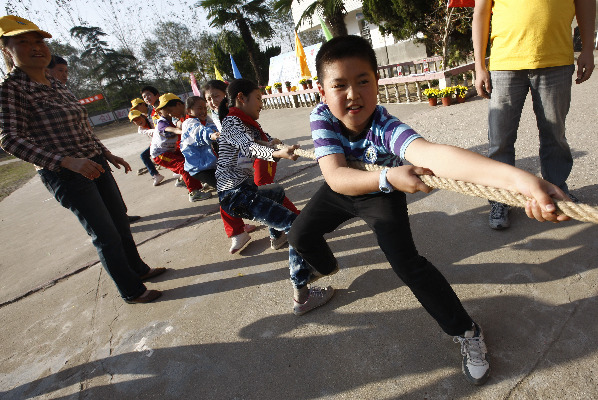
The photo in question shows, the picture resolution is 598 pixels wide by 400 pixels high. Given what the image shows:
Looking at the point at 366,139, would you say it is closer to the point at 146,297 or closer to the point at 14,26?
the point at 146,297

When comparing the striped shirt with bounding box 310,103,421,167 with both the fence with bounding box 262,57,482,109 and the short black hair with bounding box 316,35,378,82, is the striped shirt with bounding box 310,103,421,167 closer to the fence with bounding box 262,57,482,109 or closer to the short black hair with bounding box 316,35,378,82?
the short black hair with bounding box 316,35,378,82

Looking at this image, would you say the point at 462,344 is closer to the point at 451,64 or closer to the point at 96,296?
the point at 96,296

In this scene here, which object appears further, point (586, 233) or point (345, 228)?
point (345, 228)

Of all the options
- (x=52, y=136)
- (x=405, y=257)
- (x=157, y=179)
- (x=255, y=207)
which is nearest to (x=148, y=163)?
(x=157, y=179)

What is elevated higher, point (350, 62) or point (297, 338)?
point (350, 62)

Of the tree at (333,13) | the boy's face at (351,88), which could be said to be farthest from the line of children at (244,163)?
the tree at (333,13)

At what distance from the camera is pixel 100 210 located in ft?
7.91

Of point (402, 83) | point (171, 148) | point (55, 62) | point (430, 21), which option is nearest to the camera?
point (55, 62)

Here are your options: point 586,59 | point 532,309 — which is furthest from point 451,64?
point 532,309

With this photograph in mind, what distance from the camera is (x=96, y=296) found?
9.49 ft

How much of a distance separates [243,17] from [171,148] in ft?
54.9

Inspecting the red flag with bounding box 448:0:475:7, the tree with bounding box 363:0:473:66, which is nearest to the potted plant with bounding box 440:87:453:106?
the tree with bounding box 363:0:473:66

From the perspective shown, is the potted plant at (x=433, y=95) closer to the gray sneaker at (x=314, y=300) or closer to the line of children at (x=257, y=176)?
the line of children at (x=257, y=176)

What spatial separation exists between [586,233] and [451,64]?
9204mm
